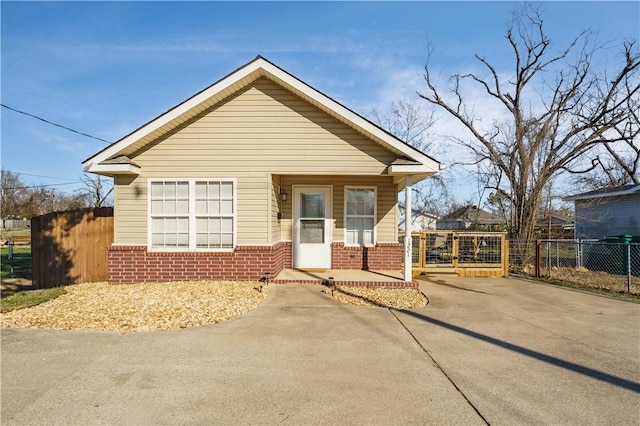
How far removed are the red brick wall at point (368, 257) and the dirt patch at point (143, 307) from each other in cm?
278

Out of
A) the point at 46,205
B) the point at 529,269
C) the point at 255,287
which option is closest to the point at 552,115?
the point at 529,269

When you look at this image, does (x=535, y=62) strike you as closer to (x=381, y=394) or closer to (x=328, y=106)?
(x=328, y=106)

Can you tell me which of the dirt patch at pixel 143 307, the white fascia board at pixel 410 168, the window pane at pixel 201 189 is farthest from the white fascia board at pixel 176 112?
the white fascia board at pixel 410 168

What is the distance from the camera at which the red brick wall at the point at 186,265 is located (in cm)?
840

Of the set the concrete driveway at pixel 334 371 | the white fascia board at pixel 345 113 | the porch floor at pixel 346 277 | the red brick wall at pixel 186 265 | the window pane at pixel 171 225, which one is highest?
the white fascia board at pixel 345 113

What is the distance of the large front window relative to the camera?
10094 mm

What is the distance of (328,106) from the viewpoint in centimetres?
812

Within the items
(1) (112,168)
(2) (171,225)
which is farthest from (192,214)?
(1) (112,168)

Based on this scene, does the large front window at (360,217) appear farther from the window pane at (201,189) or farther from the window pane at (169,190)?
the window pane at (169,190)

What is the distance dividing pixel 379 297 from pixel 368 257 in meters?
2.79

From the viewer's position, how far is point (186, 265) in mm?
8398

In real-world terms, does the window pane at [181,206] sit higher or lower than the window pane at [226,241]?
higher

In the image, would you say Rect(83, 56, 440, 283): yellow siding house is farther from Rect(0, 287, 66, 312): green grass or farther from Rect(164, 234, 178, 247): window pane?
Rect(0, 287, 66, 312): green grass

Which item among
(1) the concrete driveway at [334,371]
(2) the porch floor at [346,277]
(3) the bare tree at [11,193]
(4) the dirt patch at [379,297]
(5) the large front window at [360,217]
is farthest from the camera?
(3) the bare tree at [11,193]
